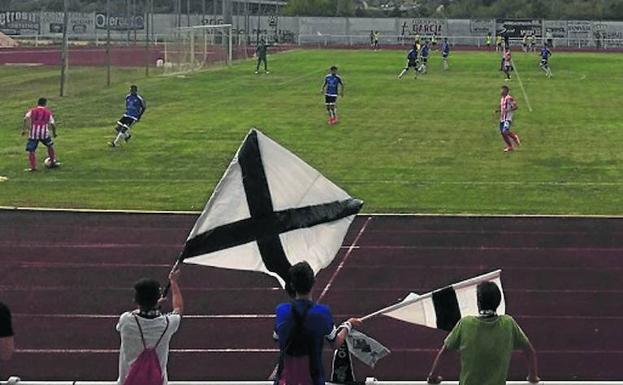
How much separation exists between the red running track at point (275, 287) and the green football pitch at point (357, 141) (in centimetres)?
168

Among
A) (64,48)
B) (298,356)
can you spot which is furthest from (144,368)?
(64,48)

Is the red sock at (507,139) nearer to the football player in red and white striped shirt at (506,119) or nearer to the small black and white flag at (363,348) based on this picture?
the football player in red and white striped shirt at (506,119)

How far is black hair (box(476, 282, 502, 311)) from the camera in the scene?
654 cm

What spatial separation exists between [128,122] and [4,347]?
19.1 meters

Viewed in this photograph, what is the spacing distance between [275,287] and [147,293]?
645cm

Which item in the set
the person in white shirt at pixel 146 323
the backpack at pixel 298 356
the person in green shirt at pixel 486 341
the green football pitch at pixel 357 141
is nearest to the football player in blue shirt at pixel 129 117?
the green football pitch at pixel 357 141

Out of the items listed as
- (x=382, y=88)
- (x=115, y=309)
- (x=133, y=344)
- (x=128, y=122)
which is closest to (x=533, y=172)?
(x=128, y=122)

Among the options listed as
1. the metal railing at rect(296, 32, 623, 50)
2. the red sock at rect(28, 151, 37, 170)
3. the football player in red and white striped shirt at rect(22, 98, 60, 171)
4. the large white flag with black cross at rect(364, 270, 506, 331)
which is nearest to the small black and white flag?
the large white flag with black cross at rect(364, 270, 506, 331)

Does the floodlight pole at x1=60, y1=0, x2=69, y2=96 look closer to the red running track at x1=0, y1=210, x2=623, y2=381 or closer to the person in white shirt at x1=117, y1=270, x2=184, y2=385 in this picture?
the red running track at x1=0, y1=210, x2=623, y2=381

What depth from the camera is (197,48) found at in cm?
5350

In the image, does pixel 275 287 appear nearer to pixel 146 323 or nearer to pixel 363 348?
pixel 363 348

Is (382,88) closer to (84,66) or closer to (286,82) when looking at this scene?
(286,82)

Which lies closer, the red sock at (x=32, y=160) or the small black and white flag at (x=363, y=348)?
the small black and white flag at (x=363, y=348)

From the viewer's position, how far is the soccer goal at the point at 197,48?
2023 inches
